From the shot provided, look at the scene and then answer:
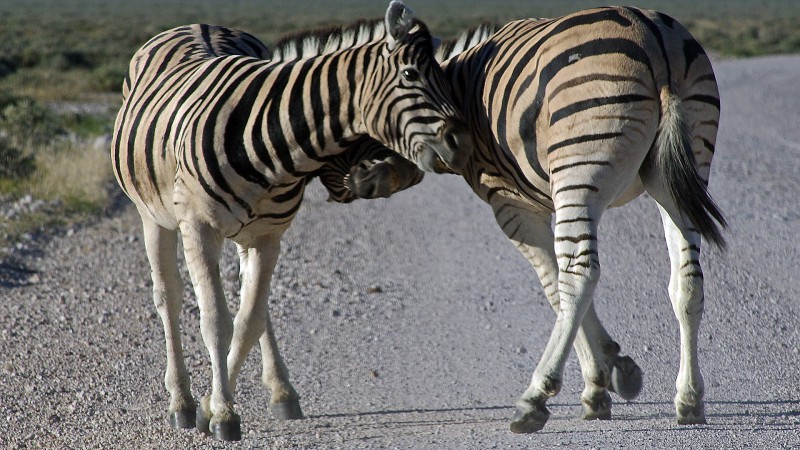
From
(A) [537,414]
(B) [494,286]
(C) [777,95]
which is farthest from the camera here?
(C) [777,95]

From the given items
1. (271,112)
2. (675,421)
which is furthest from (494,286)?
(271,112)

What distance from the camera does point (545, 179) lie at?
4.65 metres

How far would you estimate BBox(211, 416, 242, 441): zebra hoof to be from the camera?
4840 millimetres

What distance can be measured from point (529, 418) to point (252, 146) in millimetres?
1829

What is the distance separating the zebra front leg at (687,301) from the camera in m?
4.79

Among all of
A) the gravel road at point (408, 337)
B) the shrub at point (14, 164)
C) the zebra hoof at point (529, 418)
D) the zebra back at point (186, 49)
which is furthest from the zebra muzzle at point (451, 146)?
the shrub at point (14, 164)

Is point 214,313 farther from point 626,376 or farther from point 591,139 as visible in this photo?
point 626,376

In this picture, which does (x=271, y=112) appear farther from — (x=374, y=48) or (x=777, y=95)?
(x=777, y=95)

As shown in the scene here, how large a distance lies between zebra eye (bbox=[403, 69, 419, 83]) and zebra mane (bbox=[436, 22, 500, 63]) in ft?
3.15

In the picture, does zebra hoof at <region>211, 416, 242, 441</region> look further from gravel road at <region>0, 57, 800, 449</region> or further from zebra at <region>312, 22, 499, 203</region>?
zebra at <region>312, 22, 499, 203</region>

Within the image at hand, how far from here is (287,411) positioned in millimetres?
5301

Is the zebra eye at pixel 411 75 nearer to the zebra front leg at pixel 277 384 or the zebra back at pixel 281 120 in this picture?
the zebra back at pixel 281 120

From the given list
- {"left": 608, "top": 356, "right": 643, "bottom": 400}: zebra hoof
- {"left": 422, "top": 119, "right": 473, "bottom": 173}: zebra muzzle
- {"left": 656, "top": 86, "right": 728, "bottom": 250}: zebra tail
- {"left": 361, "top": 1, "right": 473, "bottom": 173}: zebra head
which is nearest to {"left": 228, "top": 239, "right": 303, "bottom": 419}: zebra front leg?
{"left": 361, "top": 1, "right": 473, "bottom": 173}: zebra head

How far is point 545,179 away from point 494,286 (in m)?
3.19
